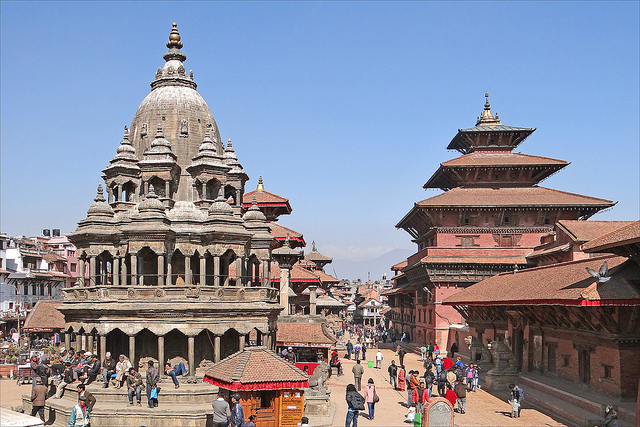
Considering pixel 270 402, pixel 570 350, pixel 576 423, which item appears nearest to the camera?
pixel 270 402

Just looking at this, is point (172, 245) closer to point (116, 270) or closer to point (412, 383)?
point (116, 270)

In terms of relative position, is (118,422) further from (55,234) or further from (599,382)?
(55,234)

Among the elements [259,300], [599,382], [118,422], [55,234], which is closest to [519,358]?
→ [599,382]

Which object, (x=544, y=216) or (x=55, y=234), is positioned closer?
(x=544, y=216)

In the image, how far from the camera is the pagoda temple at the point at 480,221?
50.3 metres

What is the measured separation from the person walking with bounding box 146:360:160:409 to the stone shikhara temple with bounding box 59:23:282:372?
108 inches

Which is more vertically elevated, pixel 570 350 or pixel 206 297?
pixel 206 297

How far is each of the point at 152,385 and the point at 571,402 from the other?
16.3 m

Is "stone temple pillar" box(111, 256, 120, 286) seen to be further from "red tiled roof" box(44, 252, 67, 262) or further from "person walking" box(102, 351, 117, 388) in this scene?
"red tiled roof" box(44, 252, 67, 262)

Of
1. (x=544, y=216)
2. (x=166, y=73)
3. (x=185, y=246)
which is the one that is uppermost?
(x=166, y=73)

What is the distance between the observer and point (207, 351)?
96.3ft

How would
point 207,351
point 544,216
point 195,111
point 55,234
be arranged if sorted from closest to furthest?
1. point 207,351
2. point 195,111
3. point 544,216
4. point 55,234

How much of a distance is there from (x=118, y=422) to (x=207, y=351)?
5.86 metres

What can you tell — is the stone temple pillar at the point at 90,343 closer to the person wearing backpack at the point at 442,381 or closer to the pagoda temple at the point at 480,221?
the person wearing backpack at the point at 442,381
